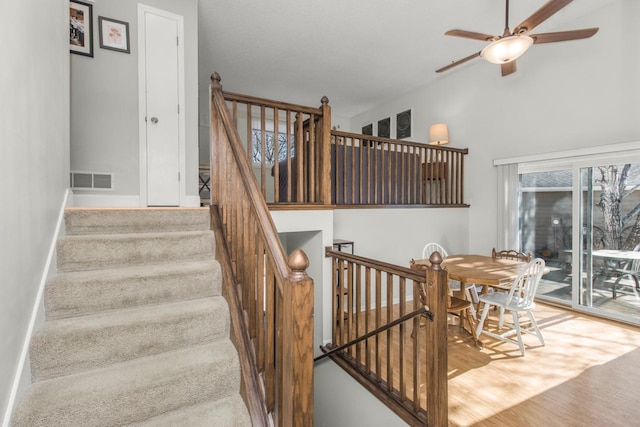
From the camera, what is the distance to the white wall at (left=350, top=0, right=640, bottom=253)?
11.1ft

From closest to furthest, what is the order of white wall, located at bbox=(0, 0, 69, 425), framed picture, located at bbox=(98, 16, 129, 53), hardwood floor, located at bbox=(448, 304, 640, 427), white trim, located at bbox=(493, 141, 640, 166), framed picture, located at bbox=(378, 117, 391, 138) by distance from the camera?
white wall, located at bbox=(0, 0, 69, 425), hardwood floor, located at bbox=(448, 304, 640, 427), framed picture, located at bbox=(98, 16, 129, 53), white trim, located at bbox=(493, 141, 640, 166), framed picture, located at bbox=(378, 117, 391, 138)

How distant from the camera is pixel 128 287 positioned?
157cm

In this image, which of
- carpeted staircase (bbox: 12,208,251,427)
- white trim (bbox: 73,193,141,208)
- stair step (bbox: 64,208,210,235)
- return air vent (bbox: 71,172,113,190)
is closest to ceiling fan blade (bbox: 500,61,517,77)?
stair step (bbox: 64,208,210,235)

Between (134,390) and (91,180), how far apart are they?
2512 millimetres

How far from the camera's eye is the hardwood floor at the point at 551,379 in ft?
6.45

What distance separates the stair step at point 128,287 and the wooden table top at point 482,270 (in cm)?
220

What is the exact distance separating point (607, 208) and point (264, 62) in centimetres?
533

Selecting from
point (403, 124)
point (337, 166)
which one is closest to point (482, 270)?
point (337, 166)

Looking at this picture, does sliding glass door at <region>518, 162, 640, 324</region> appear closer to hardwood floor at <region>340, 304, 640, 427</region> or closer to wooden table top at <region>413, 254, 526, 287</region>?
hardwood floor at <region>340, 304, 640, 427</region>

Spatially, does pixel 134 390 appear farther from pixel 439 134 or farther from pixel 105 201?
pixel 439 134

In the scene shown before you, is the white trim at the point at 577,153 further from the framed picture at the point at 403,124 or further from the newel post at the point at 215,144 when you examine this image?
the newel post at the point at 215,144

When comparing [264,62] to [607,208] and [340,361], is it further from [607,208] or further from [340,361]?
[607,208]

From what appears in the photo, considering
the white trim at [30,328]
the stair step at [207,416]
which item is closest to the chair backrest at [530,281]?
the stair step at [207,416]

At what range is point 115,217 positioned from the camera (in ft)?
6.31
